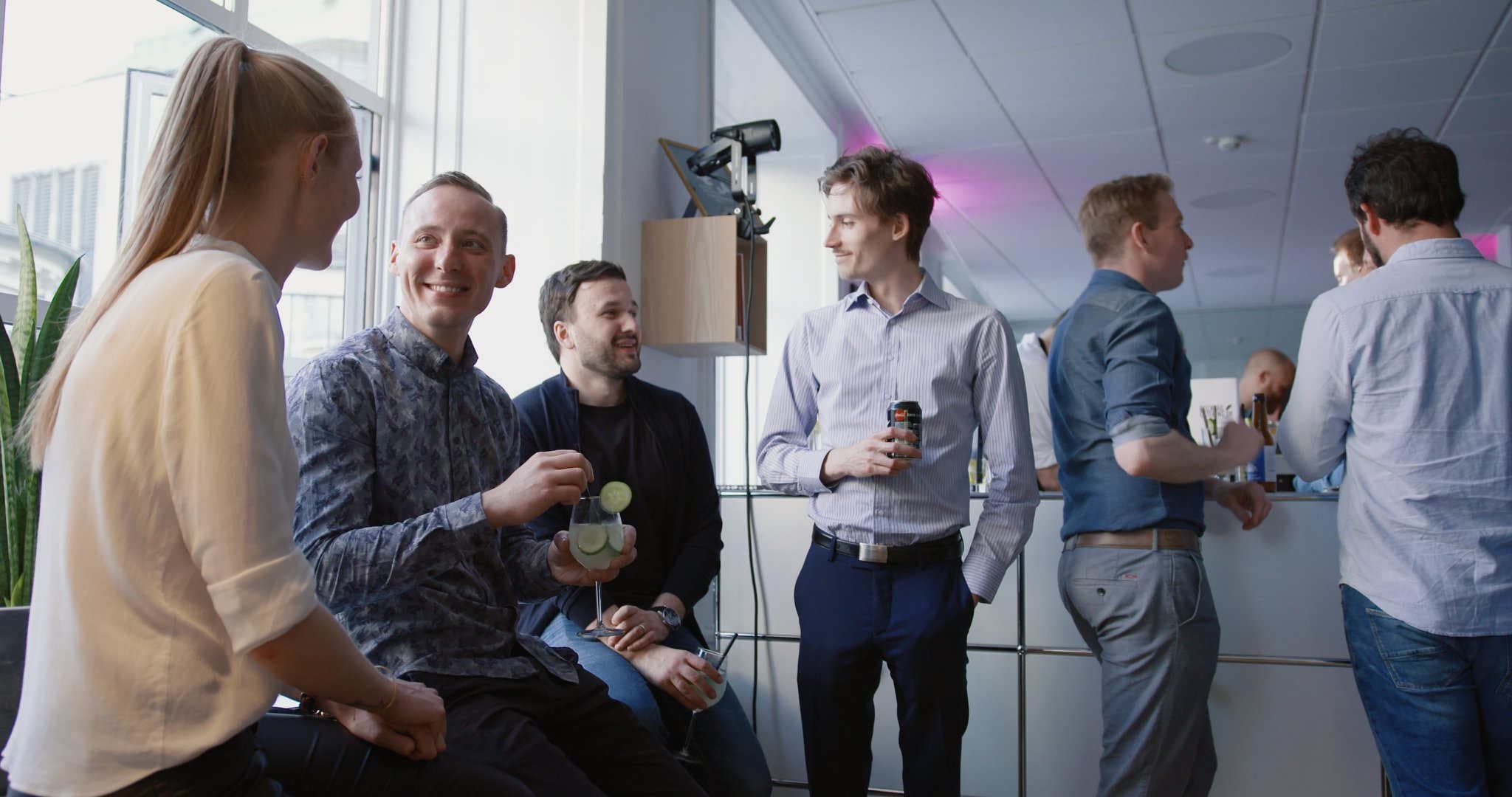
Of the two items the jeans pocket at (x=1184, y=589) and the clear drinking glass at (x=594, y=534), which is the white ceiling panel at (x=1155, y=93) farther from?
the clear drinking glass at (x=594, y=534)

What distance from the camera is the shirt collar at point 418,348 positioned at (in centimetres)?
155

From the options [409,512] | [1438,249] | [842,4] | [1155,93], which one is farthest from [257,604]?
[1155,93]

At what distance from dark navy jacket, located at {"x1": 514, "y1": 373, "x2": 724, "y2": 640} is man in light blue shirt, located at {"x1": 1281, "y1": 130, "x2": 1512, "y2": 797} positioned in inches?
50.1

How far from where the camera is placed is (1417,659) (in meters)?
1.73

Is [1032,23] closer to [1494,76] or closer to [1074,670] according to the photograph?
[1494,76]

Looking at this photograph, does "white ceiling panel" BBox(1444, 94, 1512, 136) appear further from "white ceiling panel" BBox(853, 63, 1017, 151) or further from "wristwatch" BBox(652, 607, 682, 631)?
"wristwatch" BBox(652, 607, 682, 631)

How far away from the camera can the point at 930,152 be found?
6059 millimetres

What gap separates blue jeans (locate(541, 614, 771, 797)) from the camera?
2016mm

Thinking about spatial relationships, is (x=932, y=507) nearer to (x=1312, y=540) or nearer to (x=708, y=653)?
(x=708, y=653)

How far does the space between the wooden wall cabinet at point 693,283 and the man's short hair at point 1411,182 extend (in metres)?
1.64

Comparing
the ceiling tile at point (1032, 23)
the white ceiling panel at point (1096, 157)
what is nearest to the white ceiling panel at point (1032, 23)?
the ceiling tile at point (1032, 23)

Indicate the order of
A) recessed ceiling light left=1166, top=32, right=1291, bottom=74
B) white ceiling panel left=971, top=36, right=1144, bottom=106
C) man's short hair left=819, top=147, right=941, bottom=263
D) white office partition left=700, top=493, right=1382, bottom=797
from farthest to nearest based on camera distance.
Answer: white ceiling panel left=971, top=36, right=1144, bottom=106 → recessed ceiling light left=1166, top=32, right=1291, bottom=74 → white office partition left=700, top=493, right=1382, bottom=797 → man's short hair left=819, top=147, right=941, bottom=263

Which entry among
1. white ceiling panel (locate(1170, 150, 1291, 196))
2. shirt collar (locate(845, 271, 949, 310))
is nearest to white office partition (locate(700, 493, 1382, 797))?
shirt collar (locate(845, 271, 949, 310))

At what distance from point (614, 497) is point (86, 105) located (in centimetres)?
145
